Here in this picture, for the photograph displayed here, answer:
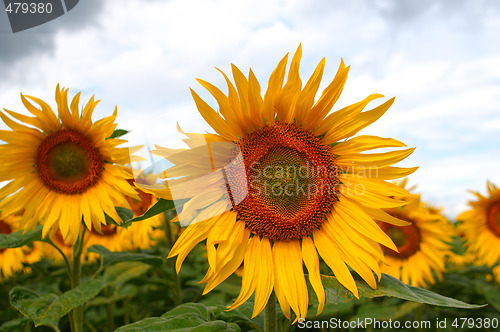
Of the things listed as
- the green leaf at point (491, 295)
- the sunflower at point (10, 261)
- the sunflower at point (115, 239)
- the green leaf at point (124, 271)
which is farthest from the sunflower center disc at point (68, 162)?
the green leaf at point (491, 295)

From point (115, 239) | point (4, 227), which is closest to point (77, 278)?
point (115, 239)

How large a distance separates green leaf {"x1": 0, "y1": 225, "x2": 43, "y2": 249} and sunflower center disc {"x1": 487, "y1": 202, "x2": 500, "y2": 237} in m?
5.40

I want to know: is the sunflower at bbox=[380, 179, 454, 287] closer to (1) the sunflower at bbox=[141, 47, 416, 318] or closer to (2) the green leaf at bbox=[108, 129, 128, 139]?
(1) the sunflower at bbox=[141, 47, 416, 318]

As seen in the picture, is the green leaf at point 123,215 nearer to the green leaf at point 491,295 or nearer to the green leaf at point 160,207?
the green leaf at point 160,207

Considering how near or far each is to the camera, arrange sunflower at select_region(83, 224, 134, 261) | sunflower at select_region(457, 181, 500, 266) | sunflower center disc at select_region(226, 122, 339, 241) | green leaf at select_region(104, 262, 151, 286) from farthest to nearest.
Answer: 1. sunflower at select_region(457, 181, 500, 266)
2. sunflower at select_region(83, 224, 134, 261)
3. green leaf at select_region(104, 262, 151, 286)
4. sunflower center disc at select_region(226, 122, 339, 241)

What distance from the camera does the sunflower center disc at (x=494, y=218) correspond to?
5285 mm

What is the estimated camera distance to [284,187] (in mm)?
2168

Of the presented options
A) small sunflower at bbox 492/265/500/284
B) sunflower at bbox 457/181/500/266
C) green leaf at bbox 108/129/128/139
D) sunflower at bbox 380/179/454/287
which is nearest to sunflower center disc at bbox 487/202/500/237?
sunflower at bbox 457/181/500/266

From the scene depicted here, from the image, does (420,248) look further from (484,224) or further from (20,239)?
(20,239)

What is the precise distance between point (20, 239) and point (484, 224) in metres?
5.50

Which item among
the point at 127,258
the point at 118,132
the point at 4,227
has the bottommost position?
the point at 127,258

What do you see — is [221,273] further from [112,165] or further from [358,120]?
[112,165]

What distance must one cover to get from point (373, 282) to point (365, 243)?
208 millimetres

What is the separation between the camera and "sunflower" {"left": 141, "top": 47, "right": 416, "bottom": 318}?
6.14 feet
